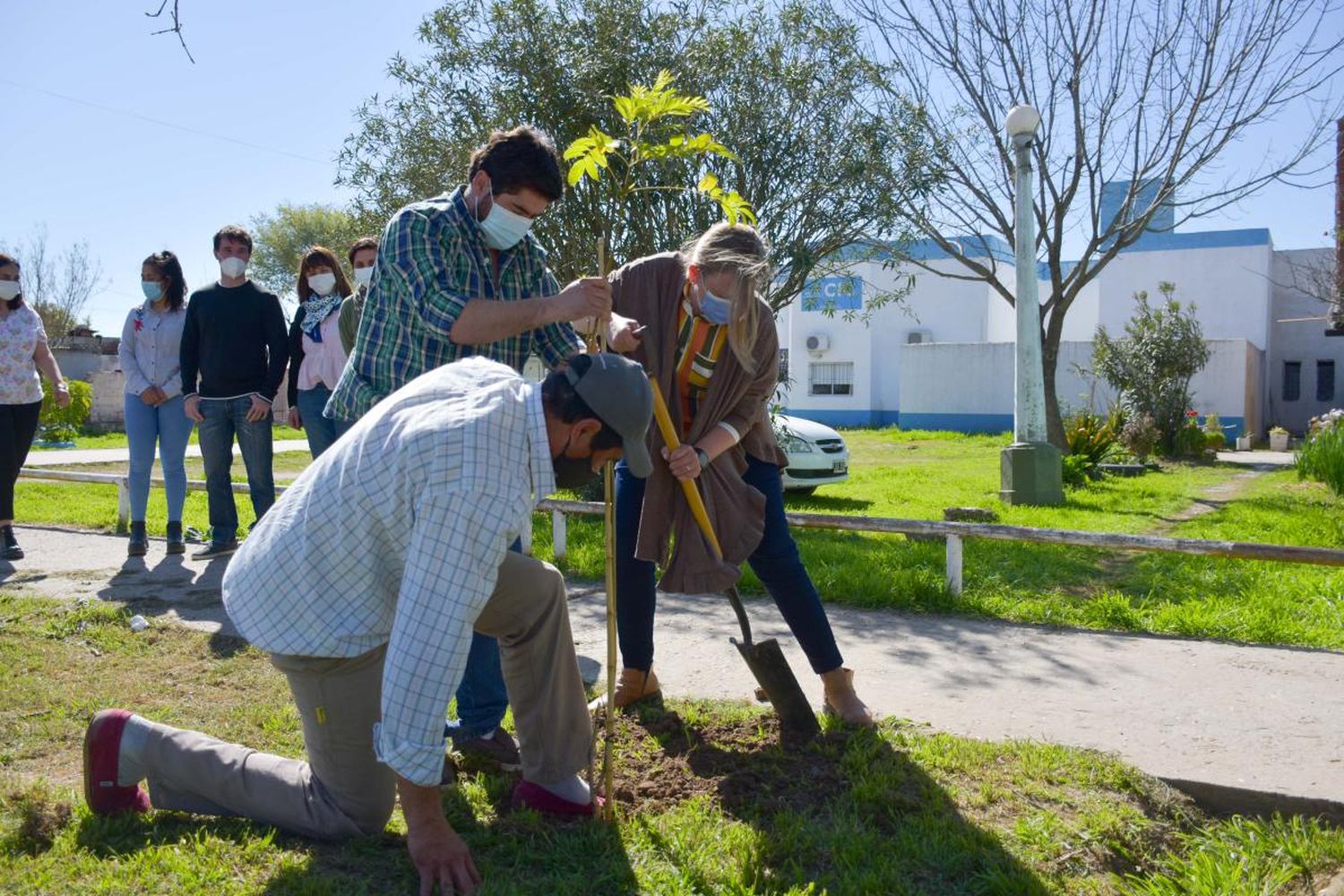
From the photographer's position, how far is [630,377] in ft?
8.18

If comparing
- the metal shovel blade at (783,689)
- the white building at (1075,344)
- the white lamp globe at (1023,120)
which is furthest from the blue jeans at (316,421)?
the white building at (1075,344)

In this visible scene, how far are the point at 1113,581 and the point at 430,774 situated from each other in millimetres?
5275

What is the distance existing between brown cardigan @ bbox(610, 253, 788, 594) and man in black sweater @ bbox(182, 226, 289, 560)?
3784mm

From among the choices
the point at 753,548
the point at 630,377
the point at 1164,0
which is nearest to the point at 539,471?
the point at 630,377

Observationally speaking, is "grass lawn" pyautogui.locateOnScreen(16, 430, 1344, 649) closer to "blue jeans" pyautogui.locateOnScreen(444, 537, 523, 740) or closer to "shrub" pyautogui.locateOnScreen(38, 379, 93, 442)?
"blue jeans" pyautogui.locateOnScreen(444, 537, 523, 740)

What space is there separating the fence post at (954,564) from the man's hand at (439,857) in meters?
3.84

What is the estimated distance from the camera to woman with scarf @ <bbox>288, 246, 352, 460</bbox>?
6336 mm

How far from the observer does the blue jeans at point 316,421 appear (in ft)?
19.4

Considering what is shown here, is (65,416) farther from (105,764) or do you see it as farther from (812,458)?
(105,764)

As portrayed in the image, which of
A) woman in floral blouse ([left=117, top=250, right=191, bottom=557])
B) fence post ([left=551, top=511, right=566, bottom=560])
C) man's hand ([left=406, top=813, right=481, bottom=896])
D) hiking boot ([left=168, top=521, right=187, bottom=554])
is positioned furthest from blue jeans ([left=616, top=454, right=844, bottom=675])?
hiking boot ([left=168, top=521, right=187, bottom=554])

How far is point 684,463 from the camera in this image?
11.8 ft

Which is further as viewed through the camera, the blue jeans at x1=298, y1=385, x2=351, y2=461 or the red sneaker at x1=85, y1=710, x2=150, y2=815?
the blue jeans at x1=298, y1=385, x2=351, y2=461

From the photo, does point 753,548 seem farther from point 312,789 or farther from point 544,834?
point 312,789

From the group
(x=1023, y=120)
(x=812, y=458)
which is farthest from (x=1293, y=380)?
(x=812, y=458)
